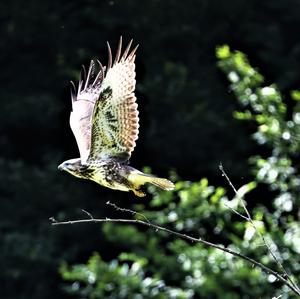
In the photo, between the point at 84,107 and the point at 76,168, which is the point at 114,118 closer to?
the point at 76,168

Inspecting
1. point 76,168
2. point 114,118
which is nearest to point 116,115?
point 114,118

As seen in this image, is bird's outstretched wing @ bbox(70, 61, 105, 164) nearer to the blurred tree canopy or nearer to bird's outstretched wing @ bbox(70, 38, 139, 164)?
bird's outstretched wing @ bbox(70, 38, 139, 164)

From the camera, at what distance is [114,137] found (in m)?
3.10

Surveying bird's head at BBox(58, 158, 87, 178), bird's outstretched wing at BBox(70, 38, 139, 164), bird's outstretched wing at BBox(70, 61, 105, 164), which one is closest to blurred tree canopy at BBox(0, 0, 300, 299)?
bird's outstretched wing at BBox(70, 61, 105, 164)

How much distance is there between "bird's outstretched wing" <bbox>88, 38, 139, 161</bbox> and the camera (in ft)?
10.1

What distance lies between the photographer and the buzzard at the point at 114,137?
9.86 feet

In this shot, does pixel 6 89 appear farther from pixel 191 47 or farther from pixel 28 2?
pixel 191 47

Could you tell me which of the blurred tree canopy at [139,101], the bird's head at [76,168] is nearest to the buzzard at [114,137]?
the bird's head at [76,168]

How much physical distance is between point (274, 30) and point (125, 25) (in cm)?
180

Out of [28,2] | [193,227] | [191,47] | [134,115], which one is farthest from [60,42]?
[134,115]

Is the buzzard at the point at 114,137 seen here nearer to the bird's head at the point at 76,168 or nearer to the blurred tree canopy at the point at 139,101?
the bird's head at the point at 76,168

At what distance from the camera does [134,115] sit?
3.17m

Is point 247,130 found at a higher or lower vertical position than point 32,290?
higher

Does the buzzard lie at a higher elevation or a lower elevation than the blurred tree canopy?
higher
